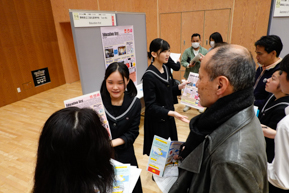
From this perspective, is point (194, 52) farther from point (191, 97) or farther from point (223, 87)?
→ point (223, 87)

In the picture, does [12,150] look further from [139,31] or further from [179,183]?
[179,183]

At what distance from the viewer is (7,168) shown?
2.75m

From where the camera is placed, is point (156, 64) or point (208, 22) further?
point (208, 22)

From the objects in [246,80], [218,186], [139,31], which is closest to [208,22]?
[139,31]

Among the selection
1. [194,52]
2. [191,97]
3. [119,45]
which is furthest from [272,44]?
[194,52]

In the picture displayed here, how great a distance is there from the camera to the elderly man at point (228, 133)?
2.22 ft

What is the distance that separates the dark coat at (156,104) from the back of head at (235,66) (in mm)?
1088

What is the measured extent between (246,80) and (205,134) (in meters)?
0.31

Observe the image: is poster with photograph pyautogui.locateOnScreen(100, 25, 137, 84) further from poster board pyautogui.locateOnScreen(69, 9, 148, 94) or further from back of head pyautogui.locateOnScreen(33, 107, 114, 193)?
back of head pyautogui.locateOnScreen(33, 107, 114, 193)

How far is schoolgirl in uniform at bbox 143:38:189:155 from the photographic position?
1896mm

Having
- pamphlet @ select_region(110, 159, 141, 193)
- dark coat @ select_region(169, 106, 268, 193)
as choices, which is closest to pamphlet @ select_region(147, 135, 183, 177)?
pamphlet @ select_region(110, 159, 141, 193)

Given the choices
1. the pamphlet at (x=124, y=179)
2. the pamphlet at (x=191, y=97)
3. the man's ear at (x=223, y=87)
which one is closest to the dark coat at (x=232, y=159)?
the man's ear at (x=223, y=87)

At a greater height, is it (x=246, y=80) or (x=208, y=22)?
(x=208, y=22)

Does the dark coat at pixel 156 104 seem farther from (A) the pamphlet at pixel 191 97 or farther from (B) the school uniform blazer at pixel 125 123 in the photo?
(A) the pamphlet at pixel 191 97
